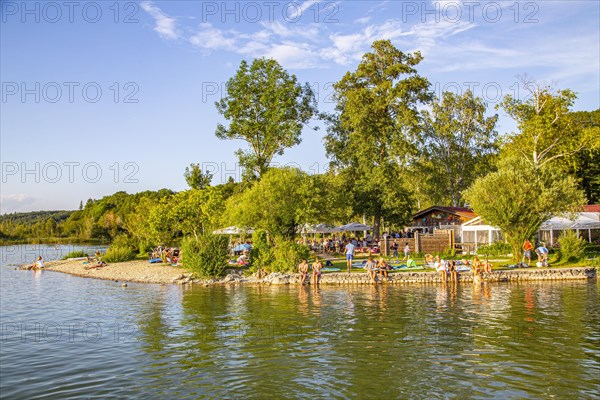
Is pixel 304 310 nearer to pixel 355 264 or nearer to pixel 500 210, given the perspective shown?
pixel 355 264

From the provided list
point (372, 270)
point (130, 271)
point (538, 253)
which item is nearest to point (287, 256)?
point (372, 270)

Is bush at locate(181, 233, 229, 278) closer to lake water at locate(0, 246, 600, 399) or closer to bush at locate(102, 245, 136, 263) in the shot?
lake water at locate(0, 246, 600, 399)

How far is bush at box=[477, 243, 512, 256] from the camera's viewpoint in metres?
37.5

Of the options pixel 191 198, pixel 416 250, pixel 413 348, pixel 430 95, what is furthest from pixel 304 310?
pixel 430 95

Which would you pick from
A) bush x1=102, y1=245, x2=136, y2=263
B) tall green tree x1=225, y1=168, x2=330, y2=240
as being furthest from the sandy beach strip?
tall green tree x1=225, y1=168, x2=330, y2=240

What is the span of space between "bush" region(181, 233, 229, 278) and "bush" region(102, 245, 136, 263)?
16676 mm

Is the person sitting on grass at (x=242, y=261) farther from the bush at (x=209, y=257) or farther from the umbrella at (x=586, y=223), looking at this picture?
the umbrella at (x=586, y=223)

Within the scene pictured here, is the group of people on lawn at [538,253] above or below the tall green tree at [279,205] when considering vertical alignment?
below

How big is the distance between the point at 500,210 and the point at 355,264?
10.1 m

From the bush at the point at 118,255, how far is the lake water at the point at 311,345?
2111cm

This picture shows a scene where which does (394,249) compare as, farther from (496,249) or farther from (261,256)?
(261,256)

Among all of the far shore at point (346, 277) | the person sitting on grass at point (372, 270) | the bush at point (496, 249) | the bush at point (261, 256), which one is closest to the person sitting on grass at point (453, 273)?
the far shore at point (346, 277)

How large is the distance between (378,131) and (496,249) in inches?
655

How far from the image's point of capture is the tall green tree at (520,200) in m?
32.4
